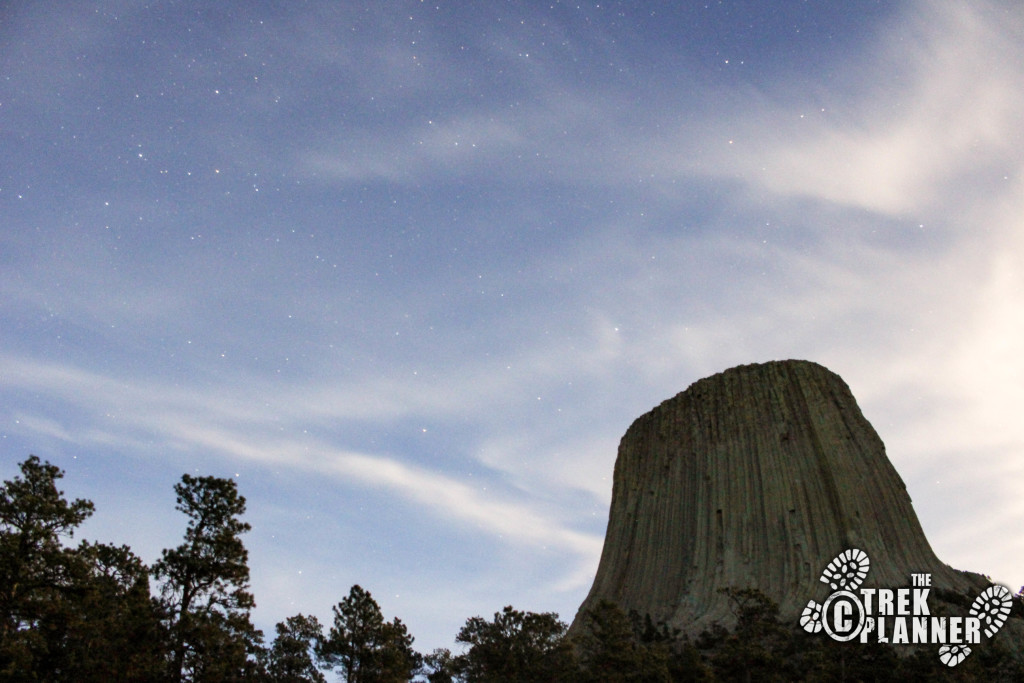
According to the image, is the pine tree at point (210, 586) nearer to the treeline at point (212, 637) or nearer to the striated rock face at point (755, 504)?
the treeline at point (212, 637)

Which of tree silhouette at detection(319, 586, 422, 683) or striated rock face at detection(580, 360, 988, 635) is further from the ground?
striated rock face at detection(580, 360, 988, 635)

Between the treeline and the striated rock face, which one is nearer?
the treeline

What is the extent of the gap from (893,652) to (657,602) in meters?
17.9

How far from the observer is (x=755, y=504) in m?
51.8

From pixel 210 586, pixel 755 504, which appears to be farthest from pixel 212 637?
pixel 755 504

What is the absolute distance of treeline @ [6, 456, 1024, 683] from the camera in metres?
23.7

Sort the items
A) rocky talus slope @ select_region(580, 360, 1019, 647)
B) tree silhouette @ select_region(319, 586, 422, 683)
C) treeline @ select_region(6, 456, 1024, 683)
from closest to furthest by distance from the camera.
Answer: treeline @ select_region(6, 456, 1024, 683) → tree silhouette @ select_region(319, 586, 422, 683) → rocky talus slope @ select_region(580, 360, 1019, 647)

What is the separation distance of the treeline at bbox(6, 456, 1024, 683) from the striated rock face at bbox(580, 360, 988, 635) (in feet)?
15.3

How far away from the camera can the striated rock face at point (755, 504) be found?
4709 centimetres

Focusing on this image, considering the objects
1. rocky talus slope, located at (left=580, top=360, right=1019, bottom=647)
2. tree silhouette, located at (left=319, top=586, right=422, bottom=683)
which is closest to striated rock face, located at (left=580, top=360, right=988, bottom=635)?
rocky talus slope, located at (left=580, top=360, right=1019, bottom=647)

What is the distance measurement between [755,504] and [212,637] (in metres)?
39.6

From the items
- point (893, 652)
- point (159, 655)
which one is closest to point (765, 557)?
point (893, 652)

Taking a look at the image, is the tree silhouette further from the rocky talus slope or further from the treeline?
the rocky talus slope

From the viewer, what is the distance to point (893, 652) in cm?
3622
